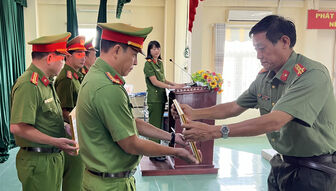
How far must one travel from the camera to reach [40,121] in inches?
80.5

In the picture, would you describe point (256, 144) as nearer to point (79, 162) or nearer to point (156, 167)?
point (156, 167)

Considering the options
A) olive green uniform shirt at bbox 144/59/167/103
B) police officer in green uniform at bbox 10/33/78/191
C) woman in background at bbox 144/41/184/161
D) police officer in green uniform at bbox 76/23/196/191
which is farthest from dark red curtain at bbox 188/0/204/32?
police officer in green uniform at bbox 76/23/196/191

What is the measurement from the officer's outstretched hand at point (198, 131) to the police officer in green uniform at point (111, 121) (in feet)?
0.48

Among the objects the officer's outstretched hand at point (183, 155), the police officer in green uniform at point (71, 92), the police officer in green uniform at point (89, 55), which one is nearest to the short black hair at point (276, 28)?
the officer's outstretched hand at point (183, 155)

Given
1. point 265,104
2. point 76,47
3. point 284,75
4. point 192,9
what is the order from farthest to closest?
point 192,9 < point 76,47 < point 265,104 < point 284,75

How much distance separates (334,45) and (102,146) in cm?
695

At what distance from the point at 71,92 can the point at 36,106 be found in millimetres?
684

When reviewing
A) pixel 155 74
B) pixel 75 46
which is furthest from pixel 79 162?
pixel 155 74

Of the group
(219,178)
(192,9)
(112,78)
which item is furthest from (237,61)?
(112,78)

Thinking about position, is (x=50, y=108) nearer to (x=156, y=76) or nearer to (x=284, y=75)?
(x=284, y=75)

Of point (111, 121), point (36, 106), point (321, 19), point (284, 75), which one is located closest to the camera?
point (111, 121)

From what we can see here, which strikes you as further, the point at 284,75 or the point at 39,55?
the point at 39,55

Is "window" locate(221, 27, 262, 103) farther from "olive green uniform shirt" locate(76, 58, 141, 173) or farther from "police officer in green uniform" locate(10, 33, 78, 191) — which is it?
"olive green uniform shirt" locate(76, 58, 141, 173)

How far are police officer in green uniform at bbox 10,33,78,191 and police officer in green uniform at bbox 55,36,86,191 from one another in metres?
0.26
